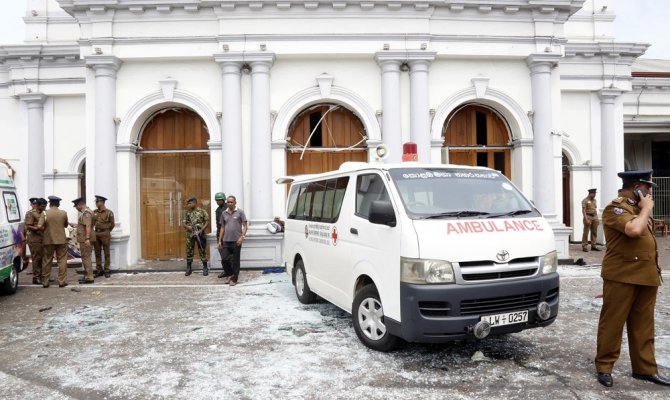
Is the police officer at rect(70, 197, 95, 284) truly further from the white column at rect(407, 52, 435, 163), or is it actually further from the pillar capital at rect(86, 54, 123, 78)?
the white column at rect(407, 52, 435, 163)

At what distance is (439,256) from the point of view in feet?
13.8

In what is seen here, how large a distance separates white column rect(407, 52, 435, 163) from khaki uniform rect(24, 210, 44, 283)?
8383 millimetres

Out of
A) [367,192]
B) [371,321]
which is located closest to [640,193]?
[367,192]

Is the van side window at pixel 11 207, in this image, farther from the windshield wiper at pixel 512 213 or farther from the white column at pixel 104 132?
the windshield wiper at pixel 512 213

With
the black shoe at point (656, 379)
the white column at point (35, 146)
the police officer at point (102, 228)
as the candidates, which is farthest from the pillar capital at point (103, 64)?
the black shoe at point (656, 379)

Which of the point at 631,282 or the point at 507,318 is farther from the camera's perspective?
the point at 507,318

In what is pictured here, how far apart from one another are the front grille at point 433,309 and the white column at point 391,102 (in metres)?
7.14

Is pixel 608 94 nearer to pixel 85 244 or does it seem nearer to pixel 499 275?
pixel 499 275

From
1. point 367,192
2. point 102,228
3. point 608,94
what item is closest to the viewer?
point 367,192

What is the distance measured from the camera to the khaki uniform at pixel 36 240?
8891 millimetres

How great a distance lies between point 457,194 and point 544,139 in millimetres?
7752

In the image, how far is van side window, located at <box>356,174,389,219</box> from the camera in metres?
5.02

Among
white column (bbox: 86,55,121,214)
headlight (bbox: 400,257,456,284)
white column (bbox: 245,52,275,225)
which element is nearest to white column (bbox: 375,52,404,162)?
white column (bbox: 245,52,275,225)

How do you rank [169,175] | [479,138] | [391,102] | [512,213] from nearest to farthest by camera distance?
[512,213], [391,102], [169,175], [479,138]
